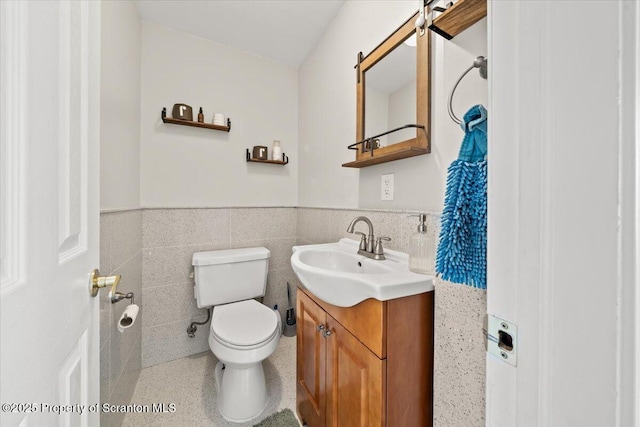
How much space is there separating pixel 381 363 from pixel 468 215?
1.62 feet

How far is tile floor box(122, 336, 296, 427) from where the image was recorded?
4.17ft

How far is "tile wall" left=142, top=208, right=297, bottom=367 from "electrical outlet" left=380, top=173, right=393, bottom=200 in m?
1.14

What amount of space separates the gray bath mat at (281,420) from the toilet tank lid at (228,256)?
91cm

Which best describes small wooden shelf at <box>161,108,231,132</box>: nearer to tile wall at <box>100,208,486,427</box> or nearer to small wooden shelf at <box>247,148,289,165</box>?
small wooden shelf at <box>247,148,289,165</box>

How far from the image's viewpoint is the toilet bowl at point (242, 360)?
1229 millimetres

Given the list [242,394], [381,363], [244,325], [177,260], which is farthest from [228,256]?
[381,363]

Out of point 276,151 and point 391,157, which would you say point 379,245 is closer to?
point 391,157

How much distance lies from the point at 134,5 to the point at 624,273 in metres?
2.29

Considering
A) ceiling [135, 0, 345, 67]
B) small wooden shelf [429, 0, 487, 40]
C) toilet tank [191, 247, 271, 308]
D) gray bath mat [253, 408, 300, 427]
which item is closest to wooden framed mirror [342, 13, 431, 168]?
small wooden shelf [429, 0, 487, 40]

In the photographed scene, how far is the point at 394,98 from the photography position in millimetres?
1122

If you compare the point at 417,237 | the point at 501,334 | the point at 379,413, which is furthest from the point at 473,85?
the point at 379,413

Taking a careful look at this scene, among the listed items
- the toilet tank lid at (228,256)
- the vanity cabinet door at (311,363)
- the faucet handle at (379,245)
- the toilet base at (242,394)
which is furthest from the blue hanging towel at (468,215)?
the toilet tank lid at (228,256)

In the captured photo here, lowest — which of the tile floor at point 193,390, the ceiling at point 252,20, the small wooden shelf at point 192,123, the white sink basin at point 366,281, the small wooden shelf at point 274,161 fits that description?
the tile floor at point 193,390

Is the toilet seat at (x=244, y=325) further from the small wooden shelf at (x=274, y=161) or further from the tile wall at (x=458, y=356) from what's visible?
the small wooden shelf at (x=274, y=161)
